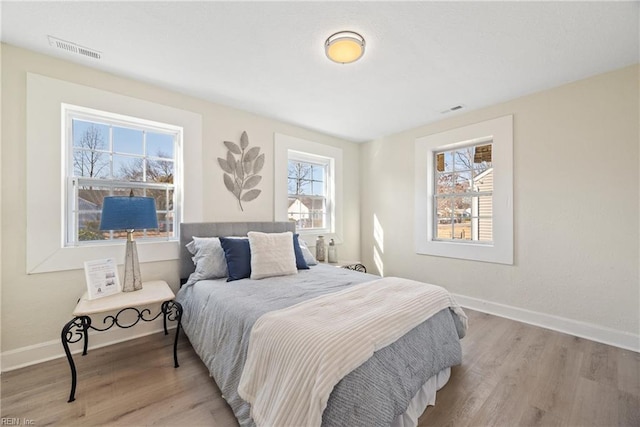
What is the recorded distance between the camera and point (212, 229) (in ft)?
9.39

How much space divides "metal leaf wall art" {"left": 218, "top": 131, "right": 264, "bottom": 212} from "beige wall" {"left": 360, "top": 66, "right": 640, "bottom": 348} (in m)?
2.68

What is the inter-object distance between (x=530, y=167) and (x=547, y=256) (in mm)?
952

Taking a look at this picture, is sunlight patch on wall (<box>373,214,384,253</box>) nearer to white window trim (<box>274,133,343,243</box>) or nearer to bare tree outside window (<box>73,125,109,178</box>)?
white window trim (<box>274,133,343,243</box>)

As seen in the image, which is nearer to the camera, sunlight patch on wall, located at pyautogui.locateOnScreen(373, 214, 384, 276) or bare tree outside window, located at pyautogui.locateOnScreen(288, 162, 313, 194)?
bare tree outside window, located at pyautogui.locateOnScreen(288, 162, 313, 194)

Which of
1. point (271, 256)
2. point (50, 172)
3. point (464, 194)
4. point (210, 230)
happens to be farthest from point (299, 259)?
point (464, 194)

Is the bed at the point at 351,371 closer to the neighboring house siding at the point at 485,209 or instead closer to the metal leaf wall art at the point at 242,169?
the metal leaf wall art at the point at 242,169

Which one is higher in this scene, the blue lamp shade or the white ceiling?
the white ceiling

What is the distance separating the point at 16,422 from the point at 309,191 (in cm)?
337

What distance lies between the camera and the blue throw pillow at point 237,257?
2326 mm

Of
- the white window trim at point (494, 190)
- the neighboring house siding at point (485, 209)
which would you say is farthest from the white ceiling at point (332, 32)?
the neighboring house siding at point (485, 209)

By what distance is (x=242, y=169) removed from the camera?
10.3 feet

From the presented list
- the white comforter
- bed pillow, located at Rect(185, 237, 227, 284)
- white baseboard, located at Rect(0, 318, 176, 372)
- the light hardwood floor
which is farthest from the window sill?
the white comforter

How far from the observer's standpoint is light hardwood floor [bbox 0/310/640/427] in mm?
1491

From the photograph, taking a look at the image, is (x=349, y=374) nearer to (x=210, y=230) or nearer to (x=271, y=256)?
(x=271, y=256)
